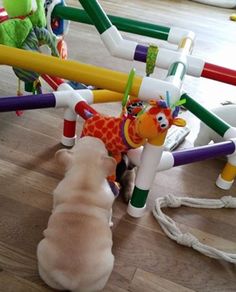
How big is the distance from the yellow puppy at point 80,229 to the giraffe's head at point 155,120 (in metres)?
0.10

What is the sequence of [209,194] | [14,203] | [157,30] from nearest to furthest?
[14,203] < [209,194] < [157,30]

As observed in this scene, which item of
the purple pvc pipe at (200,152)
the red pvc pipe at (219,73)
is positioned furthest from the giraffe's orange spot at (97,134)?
the red pvc pipe at (219,73)

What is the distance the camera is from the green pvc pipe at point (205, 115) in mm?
1015

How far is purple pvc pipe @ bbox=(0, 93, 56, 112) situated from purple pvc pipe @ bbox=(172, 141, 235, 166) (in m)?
0.41

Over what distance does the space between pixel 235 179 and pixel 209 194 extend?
145 mm

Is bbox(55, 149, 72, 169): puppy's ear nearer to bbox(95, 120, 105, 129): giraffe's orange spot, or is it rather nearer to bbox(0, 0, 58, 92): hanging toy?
bbox(95, 120, 105, 129): giraffe's orange spot

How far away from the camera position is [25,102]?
98 cm

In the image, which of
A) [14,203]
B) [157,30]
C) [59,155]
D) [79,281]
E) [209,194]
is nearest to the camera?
[79,281]

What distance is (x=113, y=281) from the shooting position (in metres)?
0.78

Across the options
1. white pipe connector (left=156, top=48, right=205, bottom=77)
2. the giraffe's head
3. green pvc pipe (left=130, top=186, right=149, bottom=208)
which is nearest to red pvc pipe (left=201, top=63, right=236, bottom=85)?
white pipe connector (left=156, top=48, right=205, bottom=77)

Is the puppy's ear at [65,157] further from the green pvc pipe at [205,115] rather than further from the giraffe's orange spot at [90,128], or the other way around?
the green pvc pipe at [205,115]

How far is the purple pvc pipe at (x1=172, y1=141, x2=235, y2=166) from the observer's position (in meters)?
0.94

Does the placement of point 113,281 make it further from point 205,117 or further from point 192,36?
point 192,36

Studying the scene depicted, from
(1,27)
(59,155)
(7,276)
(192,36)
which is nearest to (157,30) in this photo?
(192,36)
